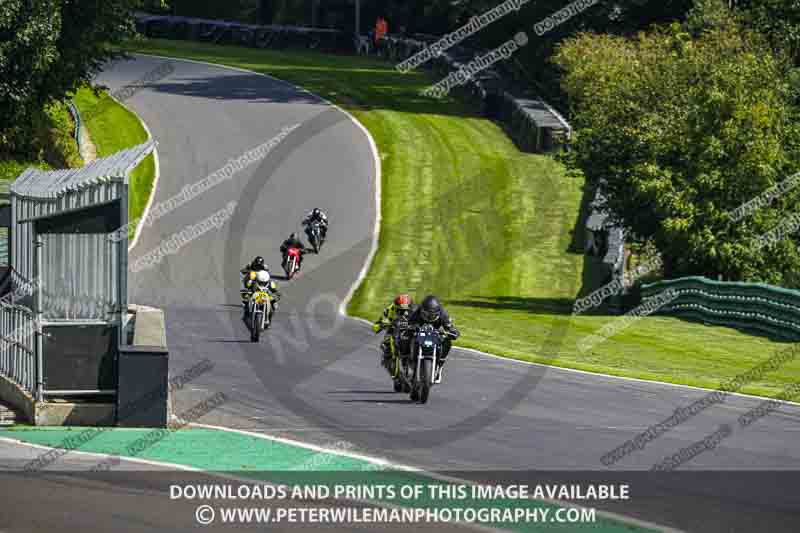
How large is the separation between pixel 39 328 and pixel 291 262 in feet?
72.8

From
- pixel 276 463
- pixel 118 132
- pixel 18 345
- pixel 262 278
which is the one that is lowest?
pixel 276 463

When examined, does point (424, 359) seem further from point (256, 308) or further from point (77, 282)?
point (256, 308)

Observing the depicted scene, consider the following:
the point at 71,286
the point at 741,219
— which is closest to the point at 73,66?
the point at 741,219

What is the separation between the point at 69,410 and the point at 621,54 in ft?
115

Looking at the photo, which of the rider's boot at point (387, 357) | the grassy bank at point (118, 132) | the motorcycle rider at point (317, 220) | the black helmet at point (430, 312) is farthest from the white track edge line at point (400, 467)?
the grassy bank at point (118, 132)

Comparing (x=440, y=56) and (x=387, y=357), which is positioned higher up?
(x=440, y=56)

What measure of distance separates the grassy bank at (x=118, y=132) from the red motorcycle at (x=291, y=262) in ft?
27.5

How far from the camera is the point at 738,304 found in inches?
1211

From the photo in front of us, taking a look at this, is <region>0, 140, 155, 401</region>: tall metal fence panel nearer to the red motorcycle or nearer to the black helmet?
the black helmet

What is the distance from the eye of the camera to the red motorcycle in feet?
123

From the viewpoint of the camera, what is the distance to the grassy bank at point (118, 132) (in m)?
46.9

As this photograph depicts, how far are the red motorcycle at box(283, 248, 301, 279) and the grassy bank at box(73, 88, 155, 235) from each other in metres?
8.37

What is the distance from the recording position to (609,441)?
50.4 ft

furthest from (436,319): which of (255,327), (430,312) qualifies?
(255,327)
